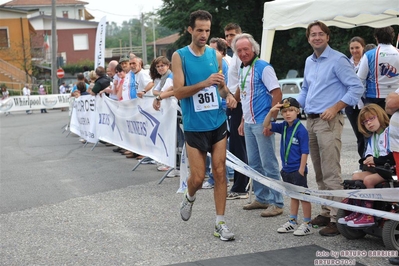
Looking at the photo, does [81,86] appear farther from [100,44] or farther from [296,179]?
[296,179]

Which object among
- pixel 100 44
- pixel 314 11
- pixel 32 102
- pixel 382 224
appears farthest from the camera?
pixel 32 102

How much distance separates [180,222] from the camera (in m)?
7.01

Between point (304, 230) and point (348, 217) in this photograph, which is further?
point (304, 230)

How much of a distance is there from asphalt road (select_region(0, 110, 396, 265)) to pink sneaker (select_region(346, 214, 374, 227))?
8.7 inches

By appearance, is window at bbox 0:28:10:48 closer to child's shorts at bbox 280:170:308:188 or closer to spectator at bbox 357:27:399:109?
spectator at bbox 357:27:399:109

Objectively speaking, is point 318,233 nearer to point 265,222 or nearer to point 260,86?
point 265,222

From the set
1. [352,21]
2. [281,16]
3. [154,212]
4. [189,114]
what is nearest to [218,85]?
[189,114]

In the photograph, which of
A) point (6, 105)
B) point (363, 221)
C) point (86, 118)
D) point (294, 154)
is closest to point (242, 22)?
point (6, 105)

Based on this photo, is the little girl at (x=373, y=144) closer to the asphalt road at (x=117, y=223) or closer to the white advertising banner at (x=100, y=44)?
the asphalt road at (x=117, y=223)

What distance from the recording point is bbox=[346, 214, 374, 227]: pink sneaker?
559 cm

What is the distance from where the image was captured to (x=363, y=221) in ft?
18.4

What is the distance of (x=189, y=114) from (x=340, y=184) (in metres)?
1.70

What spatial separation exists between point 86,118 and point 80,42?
3274 inches

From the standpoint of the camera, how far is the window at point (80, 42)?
315ft
